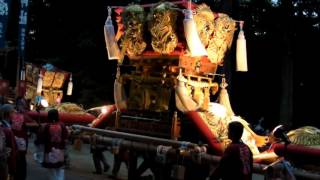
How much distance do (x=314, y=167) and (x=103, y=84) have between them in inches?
660

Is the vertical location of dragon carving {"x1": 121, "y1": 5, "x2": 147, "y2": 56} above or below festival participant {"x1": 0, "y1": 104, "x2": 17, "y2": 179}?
above

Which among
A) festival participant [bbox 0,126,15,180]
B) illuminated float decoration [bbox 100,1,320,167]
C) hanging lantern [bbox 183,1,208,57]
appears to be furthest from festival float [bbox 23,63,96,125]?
festival participant [bbox 0,126,15,180]

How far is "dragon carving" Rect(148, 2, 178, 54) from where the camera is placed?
979 centimetres

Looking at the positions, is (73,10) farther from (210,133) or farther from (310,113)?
(210,133)

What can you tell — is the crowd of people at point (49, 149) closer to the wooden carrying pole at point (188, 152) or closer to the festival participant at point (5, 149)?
the festival participant at point (5, 149)

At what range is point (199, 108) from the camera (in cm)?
974

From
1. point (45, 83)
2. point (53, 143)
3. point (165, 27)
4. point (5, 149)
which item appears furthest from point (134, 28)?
point (45, 83)

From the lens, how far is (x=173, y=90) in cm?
998

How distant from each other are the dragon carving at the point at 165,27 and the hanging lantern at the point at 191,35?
15.4 inches

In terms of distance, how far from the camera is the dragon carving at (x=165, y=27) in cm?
979

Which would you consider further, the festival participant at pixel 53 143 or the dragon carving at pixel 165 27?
the dragon carving at pixel 165 27

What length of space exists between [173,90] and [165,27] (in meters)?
1.13

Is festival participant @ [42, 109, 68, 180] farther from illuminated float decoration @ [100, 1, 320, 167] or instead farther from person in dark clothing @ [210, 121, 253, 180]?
person in dark clothing @ [210, 121, 253, 180]

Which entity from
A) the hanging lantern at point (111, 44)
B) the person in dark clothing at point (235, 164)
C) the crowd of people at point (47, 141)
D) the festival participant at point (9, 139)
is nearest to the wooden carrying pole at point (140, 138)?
the crowd of people at point (47, 141)
